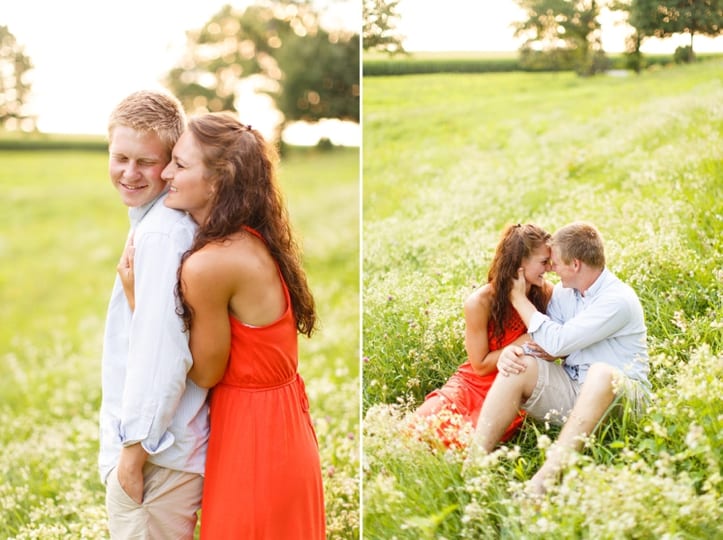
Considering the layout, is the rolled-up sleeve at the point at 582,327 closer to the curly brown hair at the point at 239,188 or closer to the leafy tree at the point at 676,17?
the curly brown hair at the point at 239,188

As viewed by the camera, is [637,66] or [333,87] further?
[333,87]

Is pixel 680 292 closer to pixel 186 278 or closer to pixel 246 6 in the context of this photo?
pixel 186 278

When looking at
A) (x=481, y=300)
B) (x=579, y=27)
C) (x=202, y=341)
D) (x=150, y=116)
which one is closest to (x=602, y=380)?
(x=481, y=300)

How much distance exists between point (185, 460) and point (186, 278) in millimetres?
728

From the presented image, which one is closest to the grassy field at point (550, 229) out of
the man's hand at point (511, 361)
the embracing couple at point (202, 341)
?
the man's hand at point (511, 361)

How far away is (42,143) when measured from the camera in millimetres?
15469

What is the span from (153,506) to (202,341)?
26.7 inches

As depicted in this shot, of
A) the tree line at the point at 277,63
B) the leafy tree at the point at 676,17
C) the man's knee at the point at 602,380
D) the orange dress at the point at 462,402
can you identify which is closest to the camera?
the man's knee at the point at 602,380

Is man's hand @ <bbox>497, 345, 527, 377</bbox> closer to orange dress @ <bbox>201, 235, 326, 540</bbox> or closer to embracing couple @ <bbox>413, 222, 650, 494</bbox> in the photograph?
embracing couple @ <bbox>413, 222, 650, 494</bbox>

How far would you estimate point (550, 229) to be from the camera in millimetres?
Answer: 4707

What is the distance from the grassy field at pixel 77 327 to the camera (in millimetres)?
4715

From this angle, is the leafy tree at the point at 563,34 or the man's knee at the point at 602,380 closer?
the man's knee at the point at 602,380

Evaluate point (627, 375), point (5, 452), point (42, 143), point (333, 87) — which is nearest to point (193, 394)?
point (627, 375)

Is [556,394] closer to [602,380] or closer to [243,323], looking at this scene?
[602,380]
